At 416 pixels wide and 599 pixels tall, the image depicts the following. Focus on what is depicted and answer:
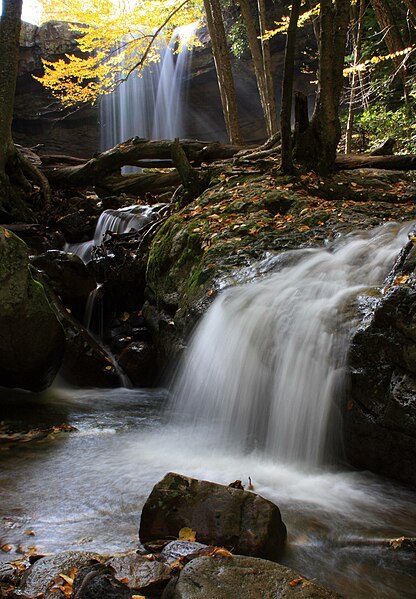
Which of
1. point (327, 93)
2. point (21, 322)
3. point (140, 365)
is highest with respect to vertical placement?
point (327, 93)

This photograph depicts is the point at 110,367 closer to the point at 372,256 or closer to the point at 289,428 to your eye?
the point at 289,428

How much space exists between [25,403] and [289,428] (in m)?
3.36

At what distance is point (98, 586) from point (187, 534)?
75 centimetres

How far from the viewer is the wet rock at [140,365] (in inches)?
269

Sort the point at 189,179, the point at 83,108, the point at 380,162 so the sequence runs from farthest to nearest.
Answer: the point at 83,108 < the point at 380,162 < the point at 189,179

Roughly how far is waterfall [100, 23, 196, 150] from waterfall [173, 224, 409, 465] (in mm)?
21622

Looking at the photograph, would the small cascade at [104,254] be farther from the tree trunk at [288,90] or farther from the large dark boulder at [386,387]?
the large dark boulder at [386,387]

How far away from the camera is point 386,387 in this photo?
3453 mm

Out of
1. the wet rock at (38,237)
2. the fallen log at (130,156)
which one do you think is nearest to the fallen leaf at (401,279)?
the wet rock at (38,237)

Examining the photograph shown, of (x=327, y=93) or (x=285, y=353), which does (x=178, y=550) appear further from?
(x=327, y=93)

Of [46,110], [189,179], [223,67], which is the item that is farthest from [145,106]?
[189,179]

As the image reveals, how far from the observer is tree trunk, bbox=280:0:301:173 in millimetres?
7301

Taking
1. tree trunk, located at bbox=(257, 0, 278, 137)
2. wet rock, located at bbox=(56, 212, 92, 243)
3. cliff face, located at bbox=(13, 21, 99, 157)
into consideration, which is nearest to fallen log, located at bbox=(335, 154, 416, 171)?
tree trunk, located at bbox=(257, 0, 278, 137)

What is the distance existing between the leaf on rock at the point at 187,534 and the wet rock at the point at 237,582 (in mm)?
380
